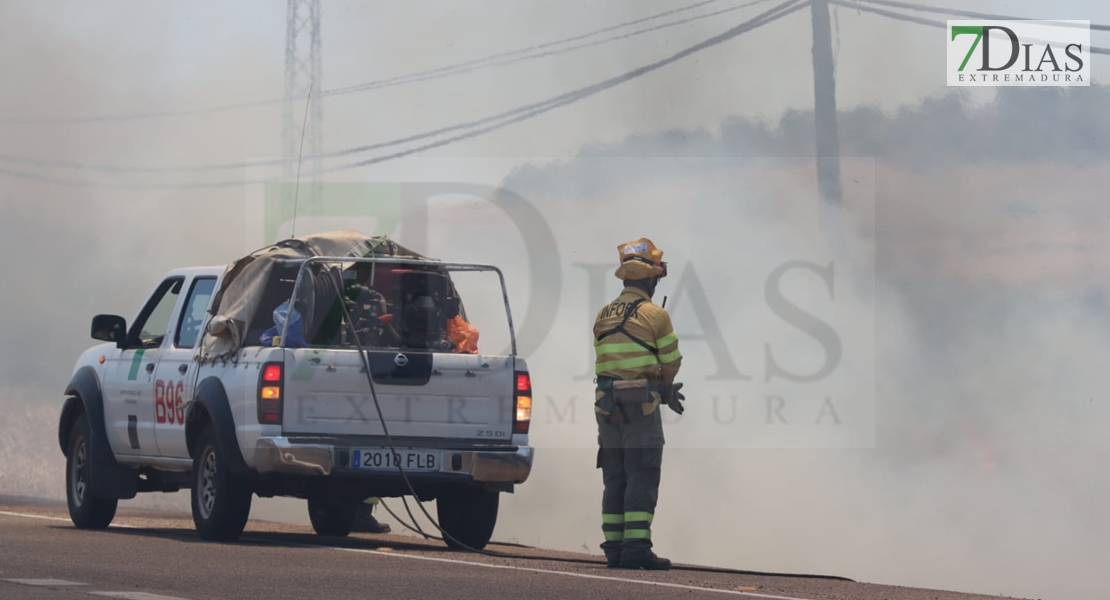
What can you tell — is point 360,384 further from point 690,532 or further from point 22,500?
point 690,532

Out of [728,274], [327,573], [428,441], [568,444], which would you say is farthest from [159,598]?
[728,274]

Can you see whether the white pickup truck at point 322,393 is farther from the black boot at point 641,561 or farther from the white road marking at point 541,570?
the black boot at point 641,561

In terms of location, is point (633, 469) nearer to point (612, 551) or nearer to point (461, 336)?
point (612, 551)

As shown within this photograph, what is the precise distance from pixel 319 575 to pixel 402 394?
232 cm

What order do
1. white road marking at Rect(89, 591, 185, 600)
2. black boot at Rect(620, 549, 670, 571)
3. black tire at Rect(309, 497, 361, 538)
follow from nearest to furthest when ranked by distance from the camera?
white road marking at Rect(89, 591, 185, 600) < black boot at Rect(620, 549, 670, 571) < black tire at Rect(309, 497, 361, 538)

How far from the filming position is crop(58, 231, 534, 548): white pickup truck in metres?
11.5

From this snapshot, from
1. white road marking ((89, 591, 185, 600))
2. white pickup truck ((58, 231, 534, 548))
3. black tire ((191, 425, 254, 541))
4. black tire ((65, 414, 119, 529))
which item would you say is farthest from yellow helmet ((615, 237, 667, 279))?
black tire ((65, 414, 119, 529))

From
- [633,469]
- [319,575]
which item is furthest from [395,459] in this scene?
[319,575]

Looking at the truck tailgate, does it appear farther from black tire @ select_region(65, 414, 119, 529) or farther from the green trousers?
black tire @ select_region(65, 414, 119, 529)

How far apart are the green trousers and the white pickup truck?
3.42 ft

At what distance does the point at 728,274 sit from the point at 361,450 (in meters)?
14.3

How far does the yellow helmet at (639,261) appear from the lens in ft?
36.4

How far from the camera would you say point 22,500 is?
19344mm

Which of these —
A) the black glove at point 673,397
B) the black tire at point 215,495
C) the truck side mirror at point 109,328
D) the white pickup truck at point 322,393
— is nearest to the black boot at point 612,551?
the black glove at point 673,397
